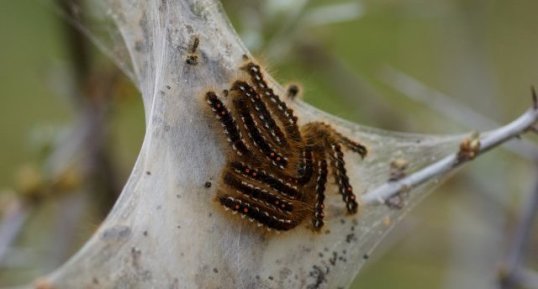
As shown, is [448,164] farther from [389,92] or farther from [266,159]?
[389,92]

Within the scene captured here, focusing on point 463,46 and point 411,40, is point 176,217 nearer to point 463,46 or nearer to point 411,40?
point 463,46

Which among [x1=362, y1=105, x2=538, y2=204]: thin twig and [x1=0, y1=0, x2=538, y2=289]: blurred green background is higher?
[x1=0, y1=0, x2=538, y2=289]: blurred green background

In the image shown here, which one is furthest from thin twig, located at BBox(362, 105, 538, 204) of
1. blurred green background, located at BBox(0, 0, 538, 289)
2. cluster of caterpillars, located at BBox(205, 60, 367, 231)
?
blurred green background, located at BBox(0, 0, 538, 289)

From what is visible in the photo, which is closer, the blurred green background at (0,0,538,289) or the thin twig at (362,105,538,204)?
the thin twig at (362,105,538,204)

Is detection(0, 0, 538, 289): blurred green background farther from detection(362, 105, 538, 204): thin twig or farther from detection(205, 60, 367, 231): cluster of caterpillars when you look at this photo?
detection(362, 105, 538, 204): thin twig

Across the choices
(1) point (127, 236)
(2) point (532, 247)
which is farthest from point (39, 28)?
(1) point (127, 236)

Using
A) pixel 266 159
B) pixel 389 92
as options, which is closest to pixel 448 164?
pixel 266 159
